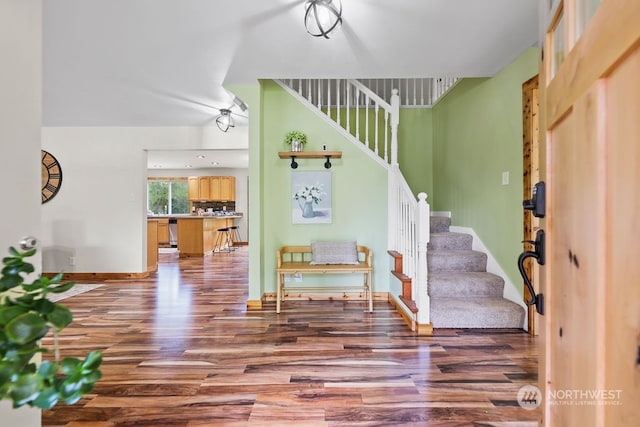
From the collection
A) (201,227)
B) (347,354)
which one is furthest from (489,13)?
(201,227)

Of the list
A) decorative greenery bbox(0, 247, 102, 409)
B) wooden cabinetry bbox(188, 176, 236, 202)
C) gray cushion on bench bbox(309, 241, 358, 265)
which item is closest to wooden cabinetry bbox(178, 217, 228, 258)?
wooden cabinetry bbox(188, 176, 236, 202)

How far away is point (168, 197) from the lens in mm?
11164

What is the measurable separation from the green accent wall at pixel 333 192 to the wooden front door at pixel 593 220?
314 cm

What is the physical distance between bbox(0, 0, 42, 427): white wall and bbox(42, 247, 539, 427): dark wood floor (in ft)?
2.74

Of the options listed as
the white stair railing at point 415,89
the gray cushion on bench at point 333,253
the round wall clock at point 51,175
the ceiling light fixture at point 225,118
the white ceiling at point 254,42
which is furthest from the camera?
the round wall clock at point 51,175

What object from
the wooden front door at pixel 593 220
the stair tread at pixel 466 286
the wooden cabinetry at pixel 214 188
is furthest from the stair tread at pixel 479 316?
the wooden cabinetry at pixel 214 188

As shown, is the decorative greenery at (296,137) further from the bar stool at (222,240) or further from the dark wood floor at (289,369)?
the bar stool at (222,240)

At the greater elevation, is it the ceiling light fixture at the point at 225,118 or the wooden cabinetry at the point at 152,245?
the ceiling light fixture at the point at 225,118

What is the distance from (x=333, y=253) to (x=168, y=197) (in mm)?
8956

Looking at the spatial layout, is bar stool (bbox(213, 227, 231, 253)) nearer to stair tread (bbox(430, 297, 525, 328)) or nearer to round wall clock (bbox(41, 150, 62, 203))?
round wall clock (bbox(41, 150, 62, 203))

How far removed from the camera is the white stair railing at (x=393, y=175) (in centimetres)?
303

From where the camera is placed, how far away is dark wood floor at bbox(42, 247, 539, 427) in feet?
5.84

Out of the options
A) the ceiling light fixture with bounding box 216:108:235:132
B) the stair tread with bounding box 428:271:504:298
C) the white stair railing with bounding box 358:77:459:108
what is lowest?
the stair tread with bounding box 428:271:504:298

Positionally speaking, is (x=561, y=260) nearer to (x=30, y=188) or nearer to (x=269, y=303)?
(x=30, y=188)
